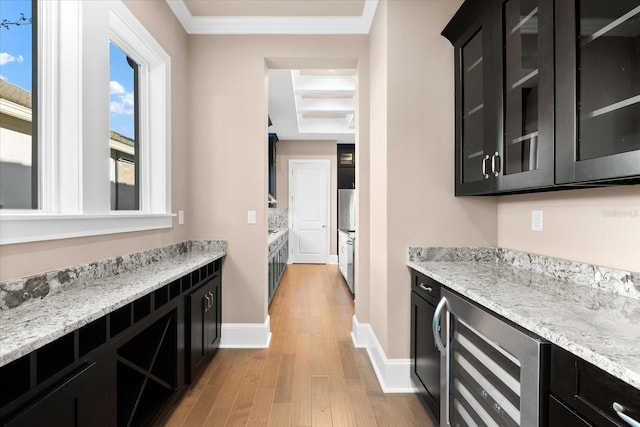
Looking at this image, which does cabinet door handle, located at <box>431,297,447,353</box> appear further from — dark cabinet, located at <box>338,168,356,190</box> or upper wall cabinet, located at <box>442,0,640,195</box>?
dark cabinet, located at <box>338,168,356,190</box>

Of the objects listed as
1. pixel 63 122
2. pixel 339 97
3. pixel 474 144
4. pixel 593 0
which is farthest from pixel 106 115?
pixel 339 97

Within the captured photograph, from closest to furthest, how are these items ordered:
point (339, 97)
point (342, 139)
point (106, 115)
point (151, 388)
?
point (106, 115), point (151, 388), point (339, 97), point (342, 139)

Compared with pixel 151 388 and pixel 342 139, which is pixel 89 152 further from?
pixel 342 139

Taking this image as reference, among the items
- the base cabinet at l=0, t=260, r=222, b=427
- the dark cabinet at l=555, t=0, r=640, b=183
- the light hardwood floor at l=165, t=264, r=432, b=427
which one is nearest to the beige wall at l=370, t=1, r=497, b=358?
the light hardwood floor at l=165, t=264, r=432, b=427

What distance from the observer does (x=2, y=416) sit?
81 cm

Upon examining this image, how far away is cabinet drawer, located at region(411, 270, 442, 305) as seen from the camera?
1.81m

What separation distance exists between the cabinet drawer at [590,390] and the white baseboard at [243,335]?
7.89 feet

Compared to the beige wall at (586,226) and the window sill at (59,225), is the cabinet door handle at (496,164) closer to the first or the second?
the beige wall at (586,226)

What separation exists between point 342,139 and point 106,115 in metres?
5.74

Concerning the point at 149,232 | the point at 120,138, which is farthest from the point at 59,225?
the point at 120,138

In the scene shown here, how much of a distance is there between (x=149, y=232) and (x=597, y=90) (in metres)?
2.53

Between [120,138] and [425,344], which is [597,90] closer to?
[425,344]

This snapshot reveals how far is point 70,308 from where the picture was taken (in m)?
1.19

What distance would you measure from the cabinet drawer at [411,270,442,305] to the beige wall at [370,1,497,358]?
0.29 feet
